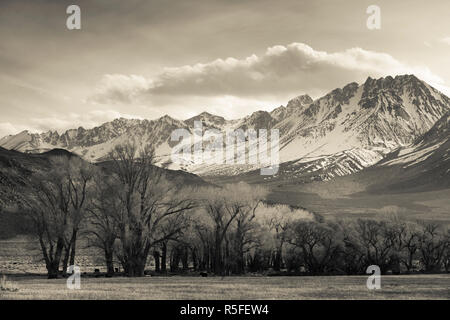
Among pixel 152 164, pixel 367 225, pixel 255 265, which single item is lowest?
pixel 255 265

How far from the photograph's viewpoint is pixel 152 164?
204 ft

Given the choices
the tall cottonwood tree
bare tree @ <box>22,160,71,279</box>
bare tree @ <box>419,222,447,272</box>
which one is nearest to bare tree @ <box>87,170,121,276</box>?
the tall cottonwood tree

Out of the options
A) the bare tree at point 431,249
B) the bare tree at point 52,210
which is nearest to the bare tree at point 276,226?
the bare tree at point 431,249

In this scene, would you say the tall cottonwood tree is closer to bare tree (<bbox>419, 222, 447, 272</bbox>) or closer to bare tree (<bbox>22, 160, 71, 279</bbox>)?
bare tree (<bbox>22, 160, 71, 279</bbox>)

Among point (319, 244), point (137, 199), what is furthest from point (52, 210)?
point (319, 244)

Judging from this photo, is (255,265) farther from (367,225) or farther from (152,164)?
(152,164)

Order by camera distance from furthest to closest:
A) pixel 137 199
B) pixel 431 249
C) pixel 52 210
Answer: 1. pixel 431 249
2. pixel 52 210
3. pixel 137 199

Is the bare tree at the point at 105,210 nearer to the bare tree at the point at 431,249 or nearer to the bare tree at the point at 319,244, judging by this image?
the bare tree at the point at 319,244

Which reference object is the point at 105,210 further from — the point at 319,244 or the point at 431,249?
the point at 431,249

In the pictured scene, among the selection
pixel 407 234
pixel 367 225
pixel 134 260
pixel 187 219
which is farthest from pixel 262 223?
pixel 134 260

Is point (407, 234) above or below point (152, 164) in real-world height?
below

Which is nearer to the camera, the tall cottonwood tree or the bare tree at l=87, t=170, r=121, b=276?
the tall cottonwood tree
